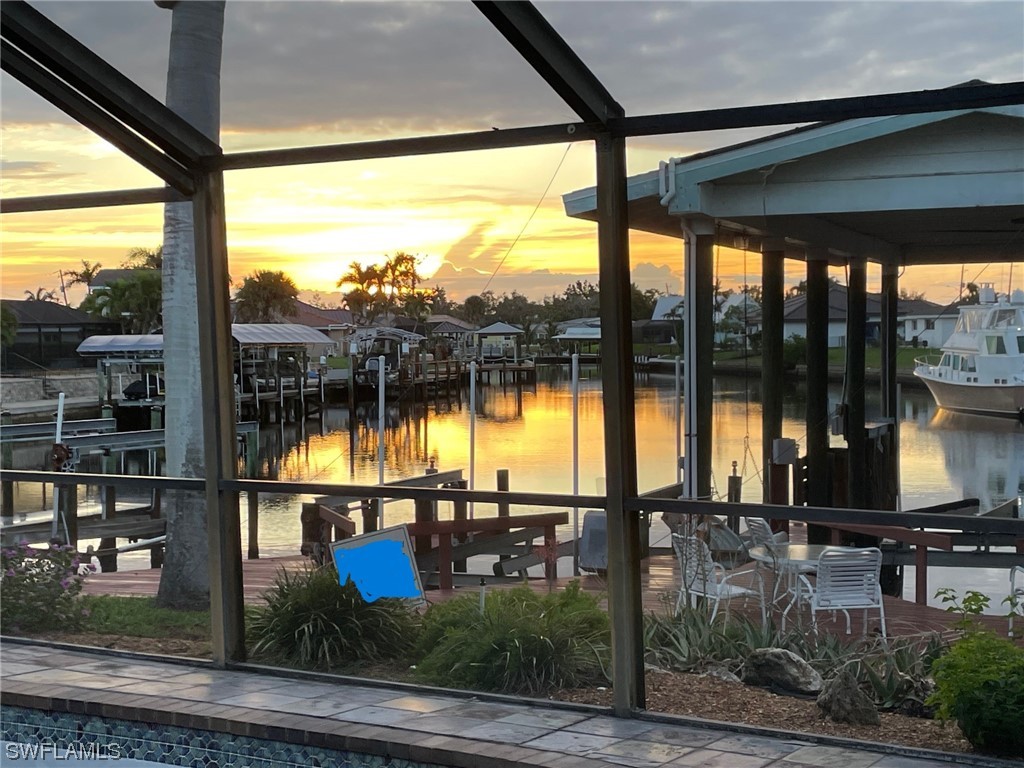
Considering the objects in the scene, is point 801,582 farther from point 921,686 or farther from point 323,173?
point 323,173

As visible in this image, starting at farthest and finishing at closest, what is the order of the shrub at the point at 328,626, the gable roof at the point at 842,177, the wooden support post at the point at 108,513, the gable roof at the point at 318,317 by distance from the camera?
the wooden support post at the point at 108,513 < the gable roof at the point at 318,317 < the gable roof at the point at 842,177 < the shrub at the point at 328,626

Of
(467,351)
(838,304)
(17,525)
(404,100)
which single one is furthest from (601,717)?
(17,525)

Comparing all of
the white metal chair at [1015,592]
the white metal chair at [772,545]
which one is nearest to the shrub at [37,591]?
the white metal chair at [772,545]

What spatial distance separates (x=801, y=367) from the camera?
31.7 ft

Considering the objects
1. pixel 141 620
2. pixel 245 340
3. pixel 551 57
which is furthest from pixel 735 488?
pixel 551 57

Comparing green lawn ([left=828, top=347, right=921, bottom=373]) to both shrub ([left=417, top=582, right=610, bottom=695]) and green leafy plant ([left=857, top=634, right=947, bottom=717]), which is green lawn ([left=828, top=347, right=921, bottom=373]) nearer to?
green leafy plant ([left=857, top=634, right=947, bottom=717])

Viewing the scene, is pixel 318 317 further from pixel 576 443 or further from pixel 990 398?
pixel 990 398

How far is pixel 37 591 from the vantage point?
6199mm

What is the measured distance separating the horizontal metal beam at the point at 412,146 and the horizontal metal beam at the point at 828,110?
182 millimetres

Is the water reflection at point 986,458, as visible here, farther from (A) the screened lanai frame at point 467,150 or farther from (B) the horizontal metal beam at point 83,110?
(B) the horizontal metal beam at point 83,110

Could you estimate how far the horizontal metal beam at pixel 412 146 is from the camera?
4109 millimetres

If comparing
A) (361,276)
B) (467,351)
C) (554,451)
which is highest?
(361,276)

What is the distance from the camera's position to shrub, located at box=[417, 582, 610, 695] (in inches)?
186

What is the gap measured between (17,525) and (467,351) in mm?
5958
